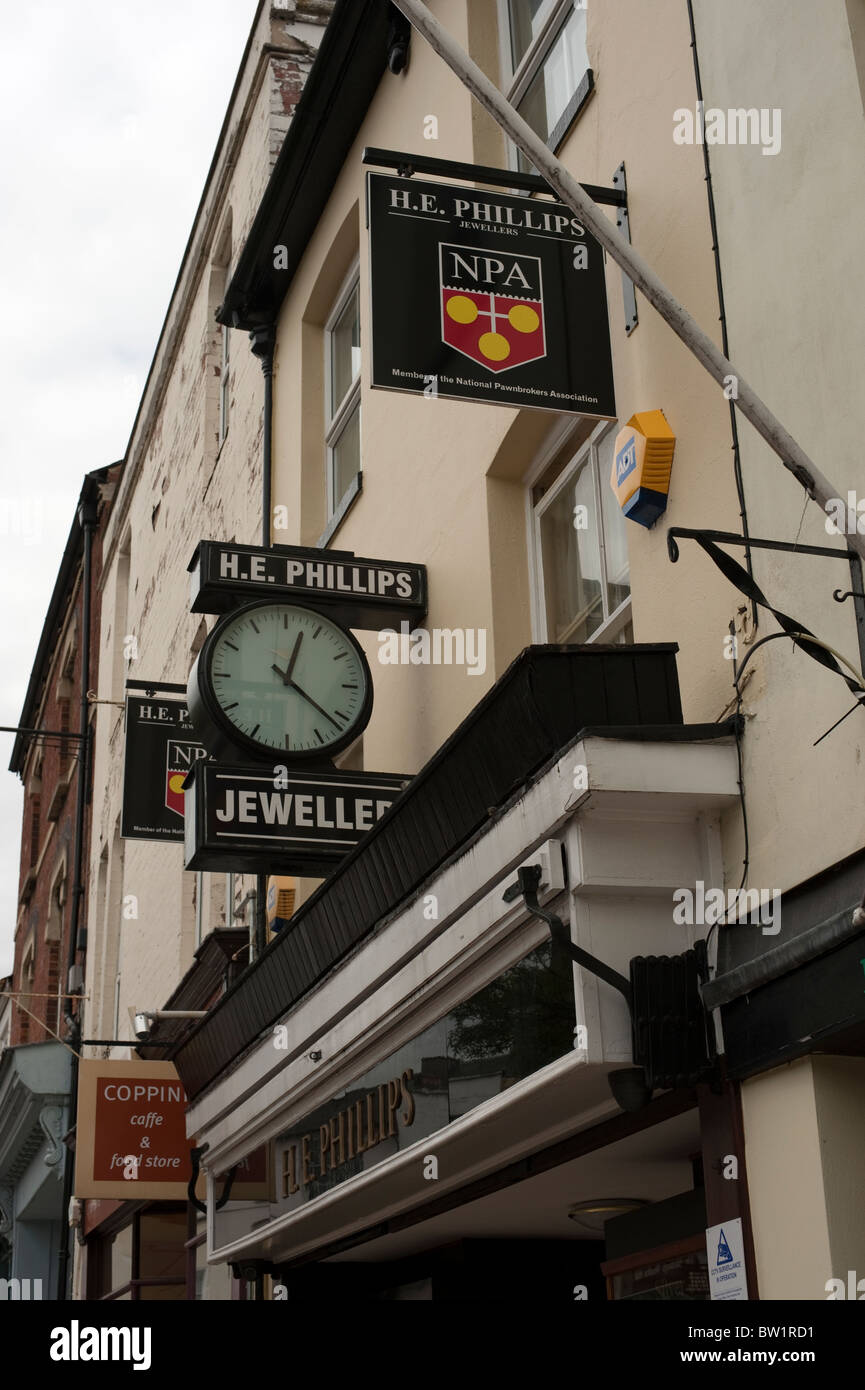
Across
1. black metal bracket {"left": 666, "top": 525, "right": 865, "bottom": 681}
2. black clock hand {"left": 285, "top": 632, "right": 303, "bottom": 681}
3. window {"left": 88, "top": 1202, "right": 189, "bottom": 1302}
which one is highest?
black clock hand {"left": 285, "top": 632, "right": 303, "bottom": 681}

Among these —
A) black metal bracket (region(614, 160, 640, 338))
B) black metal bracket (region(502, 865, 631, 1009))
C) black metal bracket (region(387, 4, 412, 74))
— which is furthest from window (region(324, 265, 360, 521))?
black metal bracket (region(502, 865, 631, 1009))

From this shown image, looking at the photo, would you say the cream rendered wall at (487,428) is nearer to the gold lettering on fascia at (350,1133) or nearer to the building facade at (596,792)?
the building facade at (596,792)

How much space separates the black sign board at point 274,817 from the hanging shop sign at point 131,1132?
4.13 meters

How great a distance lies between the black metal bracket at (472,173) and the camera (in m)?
6.77

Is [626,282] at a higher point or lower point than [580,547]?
higher

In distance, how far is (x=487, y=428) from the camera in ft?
27.9

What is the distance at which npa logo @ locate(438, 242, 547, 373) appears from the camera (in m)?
6.57

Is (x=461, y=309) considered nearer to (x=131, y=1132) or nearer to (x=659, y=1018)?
(x=659, y=1018)

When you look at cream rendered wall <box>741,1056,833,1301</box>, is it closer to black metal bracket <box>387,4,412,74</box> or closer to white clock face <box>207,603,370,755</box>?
white clock face <box>207,603,370,755</box>

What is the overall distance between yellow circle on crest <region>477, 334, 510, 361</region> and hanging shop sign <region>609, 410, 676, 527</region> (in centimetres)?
60

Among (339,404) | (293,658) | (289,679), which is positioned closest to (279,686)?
(289,679)

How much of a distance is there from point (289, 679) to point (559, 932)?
3525 millimetres

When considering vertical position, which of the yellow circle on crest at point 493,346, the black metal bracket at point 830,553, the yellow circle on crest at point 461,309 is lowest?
the black metal bracket at point 830,553

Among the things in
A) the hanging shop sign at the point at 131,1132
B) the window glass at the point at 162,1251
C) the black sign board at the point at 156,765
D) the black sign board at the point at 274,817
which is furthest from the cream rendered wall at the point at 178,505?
the black sign board at the point at 274,817
